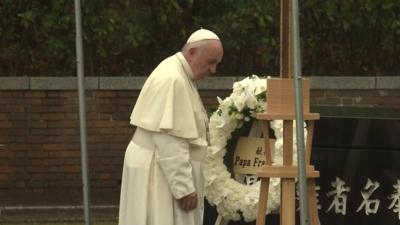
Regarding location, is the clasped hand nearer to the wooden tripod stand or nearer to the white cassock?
the white cassock

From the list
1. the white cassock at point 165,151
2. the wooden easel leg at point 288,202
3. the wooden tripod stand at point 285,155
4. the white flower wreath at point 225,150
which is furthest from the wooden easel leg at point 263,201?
the white cassock at point 165,151

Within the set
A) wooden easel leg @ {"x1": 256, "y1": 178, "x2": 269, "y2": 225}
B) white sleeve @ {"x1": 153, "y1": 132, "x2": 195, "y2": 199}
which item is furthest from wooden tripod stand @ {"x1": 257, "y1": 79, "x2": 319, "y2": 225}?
white sleeve @ {"x1": 153, "y1": 132, "x2": 195, "y2": 199}

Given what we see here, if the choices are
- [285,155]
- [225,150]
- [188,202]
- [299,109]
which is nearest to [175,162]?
[188,202]

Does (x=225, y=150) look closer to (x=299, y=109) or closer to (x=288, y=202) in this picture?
(x=288, y=202)

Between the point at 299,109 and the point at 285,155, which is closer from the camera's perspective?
the point at 299,109

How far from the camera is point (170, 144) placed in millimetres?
7391

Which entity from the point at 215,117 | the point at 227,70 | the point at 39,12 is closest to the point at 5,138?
the point at 39,12

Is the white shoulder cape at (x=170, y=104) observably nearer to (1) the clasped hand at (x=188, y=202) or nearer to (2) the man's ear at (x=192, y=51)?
(2) the man's ear at (x=192, y=51)

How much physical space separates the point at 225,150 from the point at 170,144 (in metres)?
1.53

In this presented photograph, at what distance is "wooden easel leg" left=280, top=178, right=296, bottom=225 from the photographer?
318 inches

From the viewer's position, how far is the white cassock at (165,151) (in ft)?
24.2

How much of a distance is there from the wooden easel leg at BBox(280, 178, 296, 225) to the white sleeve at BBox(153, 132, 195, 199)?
91cm

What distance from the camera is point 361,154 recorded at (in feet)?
30.0

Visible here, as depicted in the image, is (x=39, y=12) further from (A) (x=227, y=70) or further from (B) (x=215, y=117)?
(B) (x=215, y=117)
